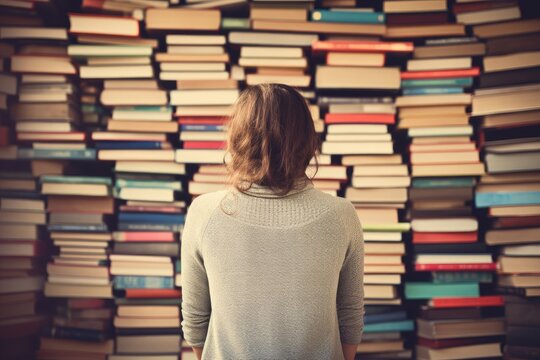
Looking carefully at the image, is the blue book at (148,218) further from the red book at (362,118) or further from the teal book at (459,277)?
the teal book at (459,277)

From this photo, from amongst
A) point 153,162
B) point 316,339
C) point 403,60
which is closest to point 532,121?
point 403,60

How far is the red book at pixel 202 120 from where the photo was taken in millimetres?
1732

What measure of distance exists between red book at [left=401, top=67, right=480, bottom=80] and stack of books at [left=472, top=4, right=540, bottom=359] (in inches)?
1.8

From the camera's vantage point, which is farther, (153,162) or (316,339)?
(153,162)

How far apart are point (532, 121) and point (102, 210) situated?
1.64 meters

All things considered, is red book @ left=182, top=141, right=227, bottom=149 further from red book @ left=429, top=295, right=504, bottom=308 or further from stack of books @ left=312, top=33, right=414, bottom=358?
red book @ left=429, top=295, right=504, bottom=308

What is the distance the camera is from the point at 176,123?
68.5 inches

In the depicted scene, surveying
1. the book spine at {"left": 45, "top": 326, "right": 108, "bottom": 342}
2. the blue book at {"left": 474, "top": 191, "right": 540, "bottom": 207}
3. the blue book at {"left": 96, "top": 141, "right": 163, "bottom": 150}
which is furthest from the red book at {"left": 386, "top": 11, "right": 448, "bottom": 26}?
the book spine at {"left": 45, "top": 326, "right": 108, "bottom": 342}

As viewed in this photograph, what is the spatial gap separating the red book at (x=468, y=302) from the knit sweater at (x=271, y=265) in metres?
0.85

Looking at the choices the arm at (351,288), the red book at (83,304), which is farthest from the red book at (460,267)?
the red book at (83,304)

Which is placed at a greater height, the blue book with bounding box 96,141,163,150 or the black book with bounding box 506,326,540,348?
the blue book with bounding box 96,141,163,150

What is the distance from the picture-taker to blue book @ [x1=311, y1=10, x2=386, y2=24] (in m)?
1.71

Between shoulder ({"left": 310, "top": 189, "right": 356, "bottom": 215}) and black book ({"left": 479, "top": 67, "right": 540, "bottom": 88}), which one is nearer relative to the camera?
shoulder ({"left": 310, "top": 189, "right": 356, "bottom": 215})

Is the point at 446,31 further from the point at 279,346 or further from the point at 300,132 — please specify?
the point at 279,346
